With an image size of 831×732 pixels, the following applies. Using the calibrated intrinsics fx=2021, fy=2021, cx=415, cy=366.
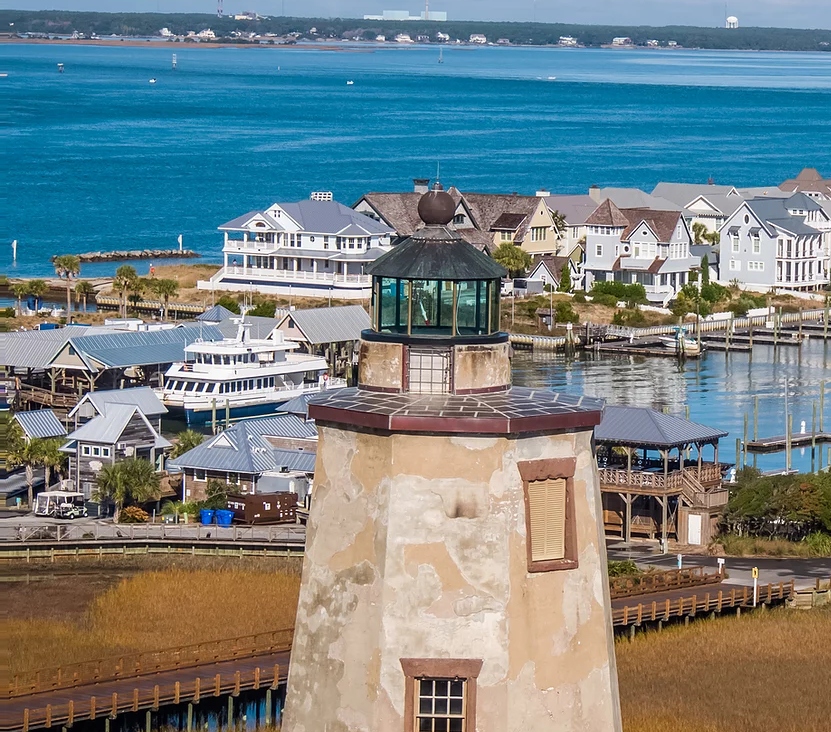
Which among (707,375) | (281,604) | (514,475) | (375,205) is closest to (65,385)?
(707,375)

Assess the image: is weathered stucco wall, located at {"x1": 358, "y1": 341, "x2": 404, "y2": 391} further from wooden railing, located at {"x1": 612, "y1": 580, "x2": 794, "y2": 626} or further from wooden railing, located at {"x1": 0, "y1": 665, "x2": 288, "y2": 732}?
wooden railing, located at {"x1": 612, "y1": 580, "x2": 794, "y2": 626}

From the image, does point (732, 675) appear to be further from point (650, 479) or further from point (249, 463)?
point (249, 463)

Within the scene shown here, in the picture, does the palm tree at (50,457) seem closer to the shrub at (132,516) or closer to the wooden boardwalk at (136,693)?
the shrub at (132,516)

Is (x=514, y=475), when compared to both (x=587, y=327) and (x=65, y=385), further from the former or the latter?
(x=587, y=327)

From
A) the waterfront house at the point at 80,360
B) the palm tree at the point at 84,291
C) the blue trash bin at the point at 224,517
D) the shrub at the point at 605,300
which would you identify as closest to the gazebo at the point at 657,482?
the blue trash bin at the point at 224,517

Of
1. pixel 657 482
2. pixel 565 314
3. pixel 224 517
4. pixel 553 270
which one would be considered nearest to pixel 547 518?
pixel 657 482

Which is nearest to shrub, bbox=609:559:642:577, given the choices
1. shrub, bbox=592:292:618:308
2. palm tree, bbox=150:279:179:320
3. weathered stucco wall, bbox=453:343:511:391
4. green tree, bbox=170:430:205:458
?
green tree, bbox=170:430:205:458
